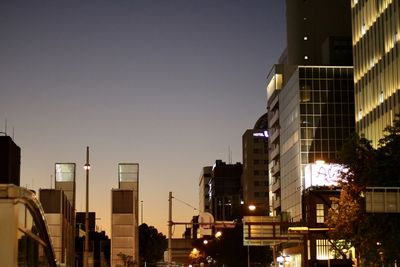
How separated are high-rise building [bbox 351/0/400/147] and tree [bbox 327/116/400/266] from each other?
4239cm

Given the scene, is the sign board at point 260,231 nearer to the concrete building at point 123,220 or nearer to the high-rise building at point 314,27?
the concrete building at point 123,220

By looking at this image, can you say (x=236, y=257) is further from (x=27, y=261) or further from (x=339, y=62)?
(x=27, y=261)

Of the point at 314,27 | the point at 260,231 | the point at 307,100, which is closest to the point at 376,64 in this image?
the point at 260,231

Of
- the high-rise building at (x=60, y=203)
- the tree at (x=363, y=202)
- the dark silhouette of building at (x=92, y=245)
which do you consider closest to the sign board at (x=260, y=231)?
the dark silhouette of building at (x=92, y=245)

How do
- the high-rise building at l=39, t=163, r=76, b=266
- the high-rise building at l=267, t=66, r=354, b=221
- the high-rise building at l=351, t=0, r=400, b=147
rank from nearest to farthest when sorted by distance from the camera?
1. the high-rise building at l=39, t=163, r=76, b=266
2. the high-rise building at l=351, t=0, r=400, b=147
3. the high-rise building at l=267, t=66, r=354, b=221

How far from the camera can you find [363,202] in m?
45.4

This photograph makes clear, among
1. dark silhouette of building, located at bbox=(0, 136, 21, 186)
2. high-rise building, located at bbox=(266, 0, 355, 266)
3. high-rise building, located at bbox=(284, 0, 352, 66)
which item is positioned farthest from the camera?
high-rise building, located at bbox=(284, 0, 352, 66)

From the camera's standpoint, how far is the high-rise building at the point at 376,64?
90.0 m

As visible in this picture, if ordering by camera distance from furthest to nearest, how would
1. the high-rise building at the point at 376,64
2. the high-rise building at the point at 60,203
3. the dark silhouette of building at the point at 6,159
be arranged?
the high-rise building at the point at 376,64, the high-rise building at the point at 60,203, the dark silhouette of building at the point at 6,159

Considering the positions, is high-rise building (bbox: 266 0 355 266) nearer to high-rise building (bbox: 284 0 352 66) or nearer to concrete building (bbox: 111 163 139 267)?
high-rise building (bbox: 284 0 352 66)

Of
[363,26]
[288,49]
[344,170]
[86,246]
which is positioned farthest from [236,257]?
[86,246]

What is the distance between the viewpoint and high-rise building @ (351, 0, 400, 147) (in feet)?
295

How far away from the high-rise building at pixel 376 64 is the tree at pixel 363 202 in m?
42.4

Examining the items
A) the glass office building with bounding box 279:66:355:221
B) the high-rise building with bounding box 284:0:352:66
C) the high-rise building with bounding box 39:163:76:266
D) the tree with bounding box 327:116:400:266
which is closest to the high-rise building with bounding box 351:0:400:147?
the glass office building with bounding box 279:66:355:221
